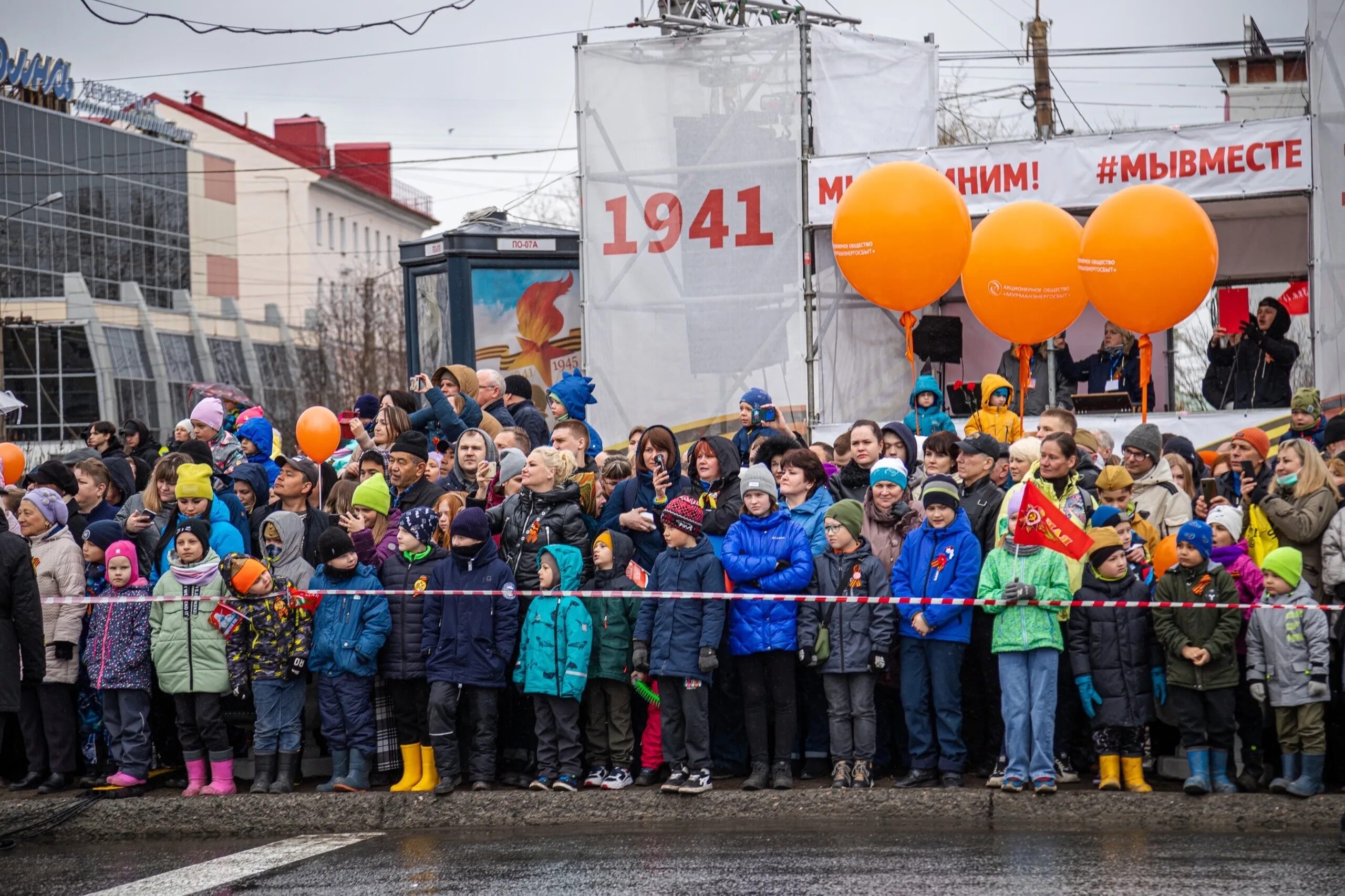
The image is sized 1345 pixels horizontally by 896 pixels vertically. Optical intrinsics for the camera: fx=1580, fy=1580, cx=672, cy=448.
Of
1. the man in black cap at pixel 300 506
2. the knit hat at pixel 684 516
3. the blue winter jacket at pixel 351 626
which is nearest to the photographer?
the knit hat at pixel 684 516

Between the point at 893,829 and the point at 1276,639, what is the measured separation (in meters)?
2.23

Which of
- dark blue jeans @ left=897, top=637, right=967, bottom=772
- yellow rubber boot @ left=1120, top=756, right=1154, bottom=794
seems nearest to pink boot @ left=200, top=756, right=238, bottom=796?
dark blue jeans @ left=897, top=637, right=967, bottom=772

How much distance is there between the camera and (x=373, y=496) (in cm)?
982

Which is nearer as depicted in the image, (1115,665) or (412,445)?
(1115,665)

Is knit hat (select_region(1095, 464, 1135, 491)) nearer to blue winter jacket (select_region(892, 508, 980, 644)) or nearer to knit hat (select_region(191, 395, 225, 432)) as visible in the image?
blue winter jacket (select_region(892, 508, 980, 644))

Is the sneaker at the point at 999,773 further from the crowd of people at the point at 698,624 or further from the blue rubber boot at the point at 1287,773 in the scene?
the blue rubber boot at the point at 1287,773

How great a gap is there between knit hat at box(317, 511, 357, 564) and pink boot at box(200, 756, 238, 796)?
4.49 feet

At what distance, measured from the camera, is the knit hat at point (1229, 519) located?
869 centimetres

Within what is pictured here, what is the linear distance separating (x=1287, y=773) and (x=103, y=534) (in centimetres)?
706

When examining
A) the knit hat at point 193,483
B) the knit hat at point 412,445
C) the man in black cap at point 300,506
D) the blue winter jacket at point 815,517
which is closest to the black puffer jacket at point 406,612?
the man in black cap at point 300,506

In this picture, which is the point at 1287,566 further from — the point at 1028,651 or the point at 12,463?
the point at 12,463

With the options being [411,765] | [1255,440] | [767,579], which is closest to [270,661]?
[411,765]

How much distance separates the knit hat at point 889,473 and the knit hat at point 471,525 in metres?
2.30

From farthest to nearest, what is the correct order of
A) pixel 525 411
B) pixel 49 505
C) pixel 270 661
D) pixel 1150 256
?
pixel 525 411 → pixel 1150 256 → pixel 49 505 → pixel 270 661
